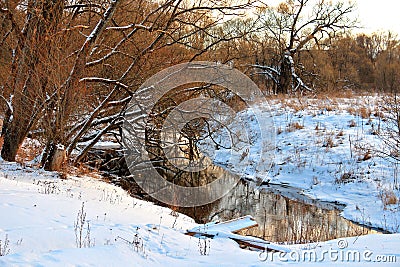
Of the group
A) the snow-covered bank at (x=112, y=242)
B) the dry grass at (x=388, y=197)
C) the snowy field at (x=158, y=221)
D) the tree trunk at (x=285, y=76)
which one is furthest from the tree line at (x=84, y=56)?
the tree trunk at (x=285, y=76)

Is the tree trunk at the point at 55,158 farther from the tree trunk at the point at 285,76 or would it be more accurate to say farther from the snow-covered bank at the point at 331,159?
the tree trunk at the point at 285,76

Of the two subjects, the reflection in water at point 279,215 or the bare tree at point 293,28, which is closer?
the reflection in water at point 279,215

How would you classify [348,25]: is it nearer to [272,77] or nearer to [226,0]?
[272,77]

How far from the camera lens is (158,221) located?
579cm

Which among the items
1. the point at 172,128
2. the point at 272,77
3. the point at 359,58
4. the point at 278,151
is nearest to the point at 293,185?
the point at 278,151

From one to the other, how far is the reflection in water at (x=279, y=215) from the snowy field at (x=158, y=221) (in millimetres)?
595

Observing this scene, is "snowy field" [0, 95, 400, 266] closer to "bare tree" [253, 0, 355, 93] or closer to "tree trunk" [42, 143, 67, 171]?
"tree trunk" [42, 143, 67, 171]

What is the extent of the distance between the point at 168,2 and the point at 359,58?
89.2 ft

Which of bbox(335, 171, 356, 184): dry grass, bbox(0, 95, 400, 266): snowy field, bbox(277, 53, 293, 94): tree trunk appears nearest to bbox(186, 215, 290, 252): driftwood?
bbox(0, 95, 400, 266): snowy field

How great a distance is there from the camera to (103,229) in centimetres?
463

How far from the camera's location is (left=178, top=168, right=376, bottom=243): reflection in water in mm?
6664

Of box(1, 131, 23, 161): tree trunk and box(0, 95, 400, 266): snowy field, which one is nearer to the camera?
box(0, 95, 400, 266): snowy field

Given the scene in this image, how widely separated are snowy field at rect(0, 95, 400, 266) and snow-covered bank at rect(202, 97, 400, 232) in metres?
0.04

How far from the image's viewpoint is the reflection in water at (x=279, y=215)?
262 inches
